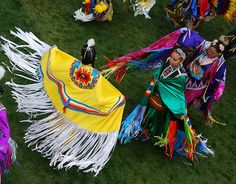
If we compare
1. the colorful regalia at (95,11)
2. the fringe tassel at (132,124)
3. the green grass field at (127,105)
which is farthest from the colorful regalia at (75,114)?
the colorful regalia at (95,11)

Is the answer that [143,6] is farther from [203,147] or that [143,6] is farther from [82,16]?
[203,147]

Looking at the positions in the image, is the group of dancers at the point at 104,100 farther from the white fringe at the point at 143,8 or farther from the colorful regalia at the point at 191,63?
the white fringe at the point at 143,8

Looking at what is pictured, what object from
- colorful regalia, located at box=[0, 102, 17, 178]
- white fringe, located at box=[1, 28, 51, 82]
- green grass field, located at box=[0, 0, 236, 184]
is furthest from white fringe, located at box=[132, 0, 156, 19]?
colorful regalia, located at box=[0, 102, 17, 178]

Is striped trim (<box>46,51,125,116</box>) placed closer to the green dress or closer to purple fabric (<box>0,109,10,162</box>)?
the green dress

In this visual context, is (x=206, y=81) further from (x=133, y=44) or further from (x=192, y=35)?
(x=133, y=44)

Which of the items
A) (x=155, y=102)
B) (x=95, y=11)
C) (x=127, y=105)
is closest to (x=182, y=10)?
(x=95, y=11)

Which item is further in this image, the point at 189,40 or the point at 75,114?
the point at 189,40

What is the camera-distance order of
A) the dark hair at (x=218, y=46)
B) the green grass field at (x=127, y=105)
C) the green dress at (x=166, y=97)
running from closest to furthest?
the green grass field at (x=127, y=105) → the green dress at (x=166, y=97) → the dark hair at (x=218, y=46)

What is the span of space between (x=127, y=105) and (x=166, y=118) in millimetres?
833

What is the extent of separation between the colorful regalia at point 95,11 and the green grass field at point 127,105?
0.11 metres

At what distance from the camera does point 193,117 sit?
5.24m

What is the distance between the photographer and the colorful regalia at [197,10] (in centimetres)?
548

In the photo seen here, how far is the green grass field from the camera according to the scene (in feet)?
12.9

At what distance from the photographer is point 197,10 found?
19.2 ft
